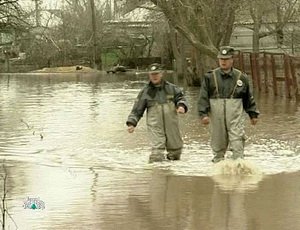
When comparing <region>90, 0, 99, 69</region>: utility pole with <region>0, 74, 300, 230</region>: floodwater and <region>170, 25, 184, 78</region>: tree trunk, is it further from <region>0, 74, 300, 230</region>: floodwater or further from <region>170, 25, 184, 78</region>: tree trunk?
<region>0, 74, 300, 230</region>: floodwater

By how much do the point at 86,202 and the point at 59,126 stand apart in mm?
9891

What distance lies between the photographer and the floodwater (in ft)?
27.8

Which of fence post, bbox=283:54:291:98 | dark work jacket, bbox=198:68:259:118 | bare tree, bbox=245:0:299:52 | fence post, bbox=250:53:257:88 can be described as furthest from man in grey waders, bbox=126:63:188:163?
bare tree, bbox=245:0:299:52

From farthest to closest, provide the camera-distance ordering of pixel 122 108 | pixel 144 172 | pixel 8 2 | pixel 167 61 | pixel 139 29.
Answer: pixel 139 29 → pixel 167 61 → pixel 8 2 → pixel 122 108 → pixel 144 172

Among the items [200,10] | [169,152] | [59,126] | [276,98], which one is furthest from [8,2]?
[169,152]

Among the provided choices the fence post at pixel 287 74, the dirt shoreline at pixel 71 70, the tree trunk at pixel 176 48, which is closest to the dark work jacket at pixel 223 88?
the fence post at pixel 287 74

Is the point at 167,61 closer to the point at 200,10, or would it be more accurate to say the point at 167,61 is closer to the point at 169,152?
the point at 200,10

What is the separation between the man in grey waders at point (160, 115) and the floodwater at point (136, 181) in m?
0.27

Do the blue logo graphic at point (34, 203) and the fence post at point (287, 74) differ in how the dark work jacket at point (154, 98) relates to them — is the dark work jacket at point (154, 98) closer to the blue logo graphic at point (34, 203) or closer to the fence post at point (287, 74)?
the blue logo graphic at point (34, 203)

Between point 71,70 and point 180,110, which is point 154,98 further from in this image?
point 71,70

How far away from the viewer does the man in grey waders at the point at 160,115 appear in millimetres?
12719

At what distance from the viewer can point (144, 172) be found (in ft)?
38.7

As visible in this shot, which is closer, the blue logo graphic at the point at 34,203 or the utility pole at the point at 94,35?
the blue logo graphic at the point at 34,203

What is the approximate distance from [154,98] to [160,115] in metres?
0.28
